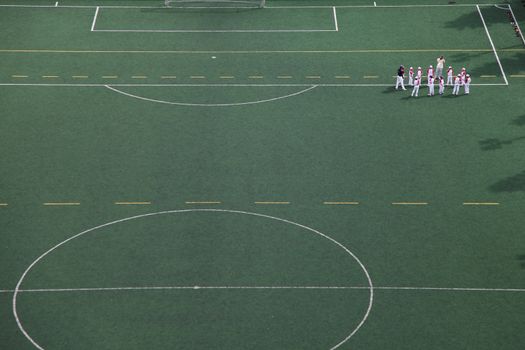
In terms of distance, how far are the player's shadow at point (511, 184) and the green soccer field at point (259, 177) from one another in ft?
0.40

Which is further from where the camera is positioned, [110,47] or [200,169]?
[110,47]

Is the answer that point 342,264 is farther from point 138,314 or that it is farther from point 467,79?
point 467,79

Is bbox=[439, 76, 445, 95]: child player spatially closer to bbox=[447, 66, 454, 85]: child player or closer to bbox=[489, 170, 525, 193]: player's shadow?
bbox=[447, 66, 454, 85]: child player

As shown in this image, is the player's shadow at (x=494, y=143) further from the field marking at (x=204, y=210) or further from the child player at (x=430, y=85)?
the field marking at (x=204, y=210)

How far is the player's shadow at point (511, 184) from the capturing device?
46000mm

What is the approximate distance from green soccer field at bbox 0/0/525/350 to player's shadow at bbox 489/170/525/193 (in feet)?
0.40

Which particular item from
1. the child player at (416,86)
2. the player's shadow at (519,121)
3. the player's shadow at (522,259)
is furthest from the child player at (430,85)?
the player's shadow at (522,259)

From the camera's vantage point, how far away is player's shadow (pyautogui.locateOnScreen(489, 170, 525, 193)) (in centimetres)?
4600

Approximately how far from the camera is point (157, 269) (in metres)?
40.7

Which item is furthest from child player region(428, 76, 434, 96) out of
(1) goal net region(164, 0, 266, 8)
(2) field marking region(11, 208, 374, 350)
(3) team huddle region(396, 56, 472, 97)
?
(2) field marking region(11, 208, 374, 350)

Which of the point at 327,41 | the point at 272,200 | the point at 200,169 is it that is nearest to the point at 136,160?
the point at 200,169

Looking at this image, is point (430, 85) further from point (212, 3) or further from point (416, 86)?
point (212, 3)

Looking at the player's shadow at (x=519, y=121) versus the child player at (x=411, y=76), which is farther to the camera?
the child player at (x=411, y=76)

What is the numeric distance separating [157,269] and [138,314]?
3.00 meters
